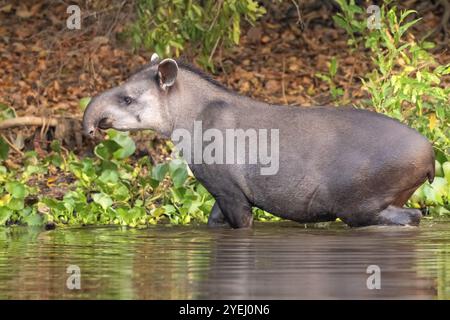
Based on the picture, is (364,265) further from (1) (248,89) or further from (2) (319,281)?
(1) (248,89)

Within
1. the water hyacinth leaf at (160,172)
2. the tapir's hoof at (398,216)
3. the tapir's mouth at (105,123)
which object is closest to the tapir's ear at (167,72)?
the tapir's mouth at (105,123)

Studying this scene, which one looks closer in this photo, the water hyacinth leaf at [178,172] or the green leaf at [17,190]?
the green leaf at [17,190]

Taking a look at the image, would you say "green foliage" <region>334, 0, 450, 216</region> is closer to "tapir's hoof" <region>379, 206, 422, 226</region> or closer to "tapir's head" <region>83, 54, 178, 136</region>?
"tapir's hoof" <region>379, 206, 422, 226</region>

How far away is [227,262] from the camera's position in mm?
11742

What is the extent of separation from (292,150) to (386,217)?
1.10m

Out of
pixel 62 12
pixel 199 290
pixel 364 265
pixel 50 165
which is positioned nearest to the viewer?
pixel 199 290

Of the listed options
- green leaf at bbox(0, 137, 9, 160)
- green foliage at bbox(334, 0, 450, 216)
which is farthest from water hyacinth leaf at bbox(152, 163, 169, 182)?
green foliage at bbox(334, 0, 450, 216)

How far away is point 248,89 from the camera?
21812 millimetres

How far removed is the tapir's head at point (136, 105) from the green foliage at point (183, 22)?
145 inches

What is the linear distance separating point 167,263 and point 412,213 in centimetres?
338

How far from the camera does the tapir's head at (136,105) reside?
48.1ft

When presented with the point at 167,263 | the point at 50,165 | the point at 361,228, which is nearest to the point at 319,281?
the point at 167,263

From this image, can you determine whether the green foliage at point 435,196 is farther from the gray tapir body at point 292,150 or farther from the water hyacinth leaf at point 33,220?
the water hyacinth leaf at point 33,220

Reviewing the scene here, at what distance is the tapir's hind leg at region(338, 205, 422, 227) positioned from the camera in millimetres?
14156
